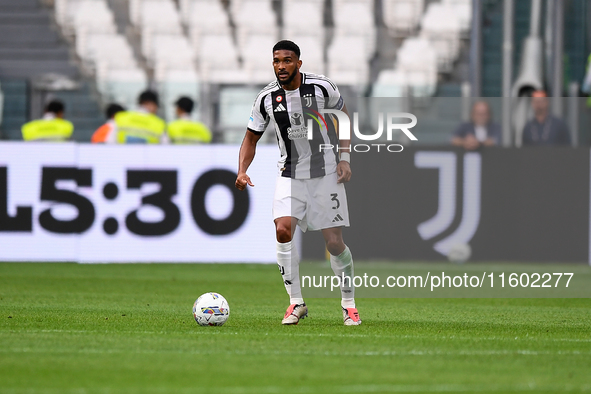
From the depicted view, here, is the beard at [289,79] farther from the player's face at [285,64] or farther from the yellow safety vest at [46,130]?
the yellow safety vest at [46,130]

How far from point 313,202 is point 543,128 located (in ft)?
20.7

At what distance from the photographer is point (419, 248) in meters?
11.2

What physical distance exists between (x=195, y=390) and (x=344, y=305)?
2.76 m

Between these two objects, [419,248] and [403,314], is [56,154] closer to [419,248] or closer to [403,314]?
[419,248]

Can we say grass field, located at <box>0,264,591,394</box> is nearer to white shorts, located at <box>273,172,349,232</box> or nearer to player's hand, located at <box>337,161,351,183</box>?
white shorts, located at <box>273,172,349,232</box>

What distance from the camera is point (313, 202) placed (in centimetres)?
688

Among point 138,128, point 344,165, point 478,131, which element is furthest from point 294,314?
point 138,128

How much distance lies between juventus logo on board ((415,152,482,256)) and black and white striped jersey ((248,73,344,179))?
4.30 metres

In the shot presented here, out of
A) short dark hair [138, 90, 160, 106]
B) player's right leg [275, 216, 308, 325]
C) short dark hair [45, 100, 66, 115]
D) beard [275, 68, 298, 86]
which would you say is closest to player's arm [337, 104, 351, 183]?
player's right leg [275, 216, 308, 325]

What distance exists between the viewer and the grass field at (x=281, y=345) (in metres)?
4.40

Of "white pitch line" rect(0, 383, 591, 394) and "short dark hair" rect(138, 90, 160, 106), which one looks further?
"short dark hair" rect(138, 90, 160, 106)

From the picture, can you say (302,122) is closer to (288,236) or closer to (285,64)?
(285,64)

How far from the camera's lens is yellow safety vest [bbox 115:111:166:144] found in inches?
525

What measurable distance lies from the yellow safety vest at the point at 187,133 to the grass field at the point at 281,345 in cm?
416
